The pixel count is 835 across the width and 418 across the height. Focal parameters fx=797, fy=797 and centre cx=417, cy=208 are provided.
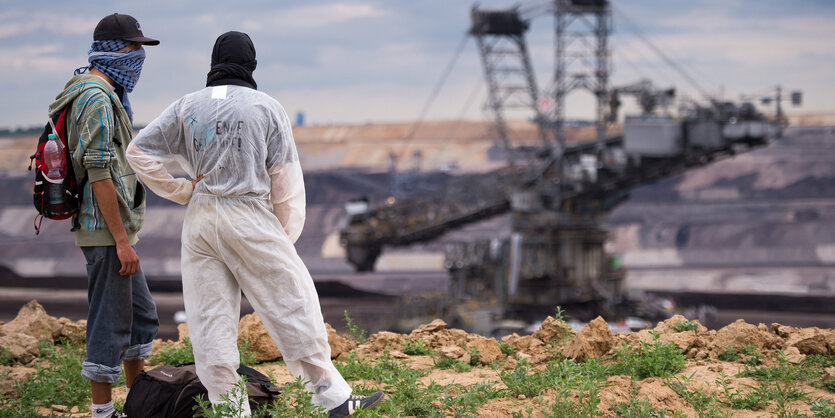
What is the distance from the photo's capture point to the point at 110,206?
10.1 feet

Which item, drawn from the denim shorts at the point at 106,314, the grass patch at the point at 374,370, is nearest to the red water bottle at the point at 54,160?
the denim shorts at the point at 106,314

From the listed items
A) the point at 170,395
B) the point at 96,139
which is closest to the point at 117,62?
Answer: the point at 96,139

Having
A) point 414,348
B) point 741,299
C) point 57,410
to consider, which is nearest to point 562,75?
point 741,299

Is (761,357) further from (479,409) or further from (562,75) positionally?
(562,75)

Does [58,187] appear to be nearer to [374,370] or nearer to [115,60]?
[115,60]

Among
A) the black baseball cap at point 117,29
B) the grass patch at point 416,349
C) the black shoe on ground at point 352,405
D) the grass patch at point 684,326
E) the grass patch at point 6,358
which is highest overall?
the black baseball cap at point 117,29

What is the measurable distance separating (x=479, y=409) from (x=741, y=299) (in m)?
32.8

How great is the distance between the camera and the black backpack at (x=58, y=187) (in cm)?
312

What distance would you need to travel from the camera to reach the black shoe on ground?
3043 millimetres

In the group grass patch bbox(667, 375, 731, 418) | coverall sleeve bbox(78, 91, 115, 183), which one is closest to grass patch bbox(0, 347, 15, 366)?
coverall sleeve bbox(78, 91, 115, 183)

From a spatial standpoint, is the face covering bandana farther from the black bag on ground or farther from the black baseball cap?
the black bag on ground

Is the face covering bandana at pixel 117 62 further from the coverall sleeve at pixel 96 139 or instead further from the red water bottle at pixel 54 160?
the red water bottle at pixel 54 160

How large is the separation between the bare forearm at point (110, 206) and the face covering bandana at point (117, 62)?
480 millimetres

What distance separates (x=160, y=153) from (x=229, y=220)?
0.39 meters
